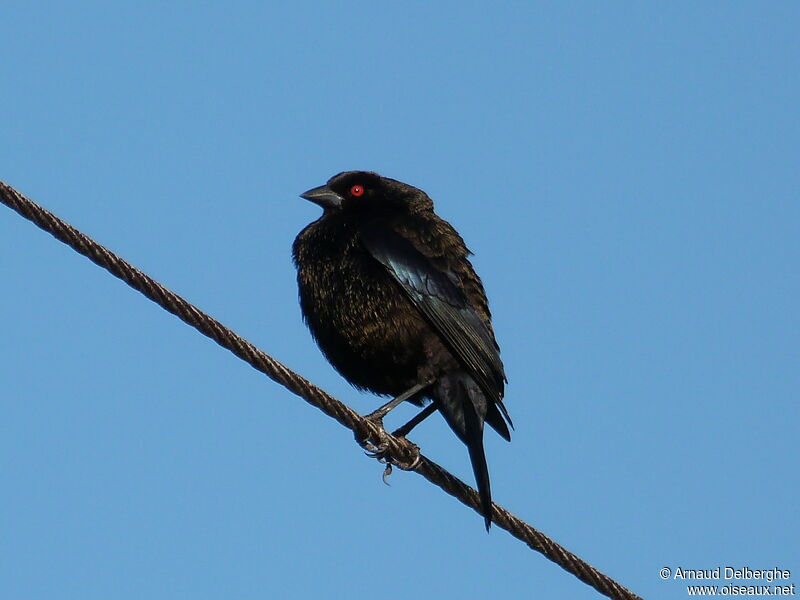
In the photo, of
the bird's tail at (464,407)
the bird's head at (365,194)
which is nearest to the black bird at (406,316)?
the bird's tail at (464,407)

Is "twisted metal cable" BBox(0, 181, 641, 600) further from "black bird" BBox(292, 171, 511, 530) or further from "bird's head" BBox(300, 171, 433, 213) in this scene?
"bird's head" BBox(300, 171, 433, 213)

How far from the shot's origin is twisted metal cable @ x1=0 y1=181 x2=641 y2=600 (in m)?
4.22

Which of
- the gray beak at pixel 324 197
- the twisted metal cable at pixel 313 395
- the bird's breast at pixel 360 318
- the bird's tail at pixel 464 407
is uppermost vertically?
the gray beak at pixel 324 197

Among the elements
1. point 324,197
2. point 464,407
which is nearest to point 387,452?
point 464,407

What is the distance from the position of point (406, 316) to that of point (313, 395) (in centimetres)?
177

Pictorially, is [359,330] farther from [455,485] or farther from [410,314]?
[455,485]

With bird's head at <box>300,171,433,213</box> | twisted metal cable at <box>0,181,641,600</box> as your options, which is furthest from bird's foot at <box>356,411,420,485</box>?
bird's head at <box>300,171,433,213</box>

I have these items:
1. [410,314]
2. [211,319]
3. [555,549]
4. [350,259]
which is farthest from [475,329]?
[211,319]

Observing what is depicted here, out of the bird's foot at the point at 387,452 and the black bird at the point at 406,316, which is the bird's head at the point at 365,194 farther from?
the bird's foot at the point at 387,452

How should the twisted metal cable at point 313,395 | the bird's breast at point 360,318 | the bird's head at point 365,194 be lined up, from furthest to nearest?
the bird's head at point 365,194, the bird's breast at point 360,318, the twisted metal cable at point 313,395

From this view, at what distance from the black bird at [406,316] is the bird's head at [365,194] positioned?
45 centimetres

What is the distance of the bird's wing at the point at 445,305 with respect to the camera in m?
6.46

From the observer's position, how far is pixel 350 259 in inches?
268

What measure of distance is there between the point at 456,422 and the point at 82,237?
2704mm
